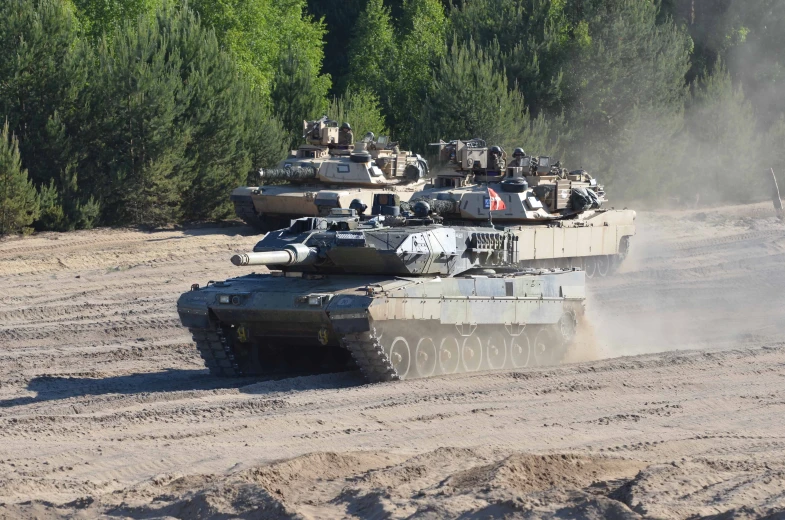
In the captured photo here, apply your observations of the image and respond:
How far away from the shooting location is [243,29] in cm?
3834

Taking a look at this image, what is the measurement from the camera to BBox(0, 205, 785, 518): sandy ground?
778cm

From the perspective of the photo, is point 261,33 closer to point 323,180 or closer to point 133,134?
point 133,134

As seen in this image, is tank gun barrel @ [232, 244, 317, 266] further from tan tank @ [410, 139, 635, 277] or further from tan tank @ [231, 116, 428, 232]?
tan tank @ [231, 116, 428, 232]

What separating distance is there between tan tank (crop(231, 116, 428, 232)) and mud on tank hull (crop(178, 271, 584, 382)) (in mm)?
9800

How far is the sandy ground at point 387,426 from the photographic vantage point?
7.78 meters

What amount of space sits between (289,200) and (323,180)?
128 centimetres

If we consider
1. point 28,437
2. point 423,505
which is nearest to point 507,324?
point 28,437

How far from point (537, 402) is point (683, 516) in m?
4.95

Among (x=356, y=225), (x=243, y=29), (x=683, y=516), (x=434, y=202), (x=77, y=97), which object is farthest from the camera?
(x=243, y=29)

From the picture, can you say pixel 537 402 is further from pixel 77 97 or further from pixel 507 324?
pixel 77 97

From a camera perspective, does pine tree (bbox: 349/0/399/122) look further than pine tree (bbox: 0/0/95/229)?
Yes

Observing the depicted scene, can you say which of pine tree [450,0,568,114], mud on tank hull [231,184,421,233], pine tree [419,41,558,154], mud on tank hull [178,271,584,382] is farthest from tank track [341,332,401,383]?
pine tree [450,0,568,114]

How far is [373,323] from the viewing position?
1261 centimetres

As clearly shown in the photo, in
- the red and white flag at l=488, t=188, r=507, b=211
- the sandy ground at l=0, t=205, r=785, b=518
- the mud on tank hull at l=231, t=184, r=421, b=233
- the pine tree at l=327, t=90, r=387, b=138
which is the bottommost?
the sandy ground at l=0, t=205, r=785, b=518
